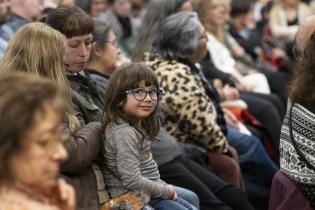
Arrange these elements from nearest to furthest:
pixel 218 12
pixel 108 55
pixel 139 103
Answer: pixel 139 103, pixel 108 55, pixel 218 12

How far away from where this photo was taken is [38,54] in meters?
3.13

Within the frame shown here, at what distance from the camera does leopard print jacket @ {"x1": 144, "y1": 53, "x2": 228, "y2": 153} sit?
14.8 feet

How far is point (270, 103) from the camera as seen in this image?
6.18 m

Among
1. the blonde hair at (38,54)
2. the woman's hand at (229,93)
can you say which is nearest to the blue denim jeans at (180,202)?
the blonde hair at (38,54)

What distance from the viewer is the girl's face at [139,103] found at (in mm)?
3424

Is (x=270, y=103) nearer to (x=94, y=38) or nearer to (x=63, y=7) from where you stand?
(x=94, y=38)

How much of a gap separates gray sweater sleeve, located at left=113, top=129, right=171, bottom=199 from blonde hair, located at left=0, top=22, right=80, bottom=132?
0.25 metres

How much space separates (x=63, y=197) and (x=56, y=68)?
992mm

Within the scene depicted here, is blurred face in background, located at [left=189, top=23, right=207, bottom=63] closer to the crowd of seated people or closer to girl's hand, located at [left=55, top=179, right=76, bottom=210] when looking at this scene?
the crowd of seated people

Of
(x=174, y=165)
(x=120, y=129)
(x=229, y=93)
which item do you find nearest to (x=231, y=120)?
(x=229, y=93)

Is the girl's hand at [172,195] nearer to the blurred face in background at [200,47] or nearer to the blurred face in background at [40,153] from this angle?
the blurred face in background at [200,47]

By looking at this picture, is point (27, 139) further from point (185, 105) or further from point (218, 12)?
point (218, 12)

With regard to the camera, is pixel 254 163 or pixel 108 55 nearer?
pixel 108 55

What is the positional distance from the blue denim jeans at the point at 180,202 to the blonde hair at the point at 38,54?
0.62 m
